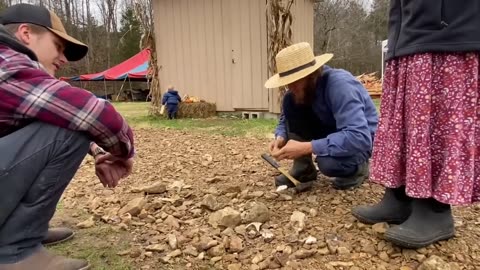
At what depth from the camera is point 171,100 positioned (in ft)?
24.1

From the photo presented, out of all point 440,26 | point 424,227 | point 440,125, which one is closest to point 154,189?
point 424,227

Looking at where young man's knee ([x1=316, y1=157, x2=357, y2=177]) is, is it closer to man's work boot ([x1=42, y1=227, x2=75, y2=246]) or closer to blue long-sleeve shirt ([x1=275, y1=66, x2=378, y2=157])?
blue long-sleeve shirt ([x1=275, y1=66, x2=378, y2=157])

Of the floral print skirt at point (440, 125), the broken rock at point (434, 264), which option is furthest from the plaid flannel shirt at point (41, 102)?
the broken rock at point (434, 264)

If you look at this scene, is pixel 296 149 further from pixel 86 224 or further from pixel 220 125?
pixel 220 125

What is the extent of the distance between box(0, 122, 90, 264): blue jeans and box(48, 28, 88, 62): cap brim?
43cm

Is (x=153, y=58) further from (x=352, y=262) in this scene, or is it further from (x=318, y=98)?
(x=352, y=262)

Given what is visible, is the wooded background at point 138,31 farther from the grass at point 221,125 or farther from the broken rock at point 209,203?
the broken rock at point 209,203

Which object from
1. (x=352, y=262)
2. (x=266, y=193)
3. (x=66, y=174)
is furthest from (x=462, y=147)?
(x=66, y=174)

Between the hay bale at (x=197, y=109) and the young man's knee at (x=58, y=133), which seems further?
the hay bale at (x=197, y=109)

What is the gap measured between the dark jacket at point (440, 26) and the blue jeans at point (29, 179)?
3.94 feet

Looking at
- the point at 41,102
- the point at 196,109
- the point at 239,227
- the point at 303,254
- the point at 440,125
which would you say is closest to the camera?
the point at 41,102

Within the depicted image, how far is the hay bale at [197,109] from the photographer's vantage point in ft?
24.5

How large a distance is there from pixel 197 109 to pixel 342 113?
5576mm

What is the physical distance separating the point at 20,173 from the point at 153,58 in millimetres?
6792
